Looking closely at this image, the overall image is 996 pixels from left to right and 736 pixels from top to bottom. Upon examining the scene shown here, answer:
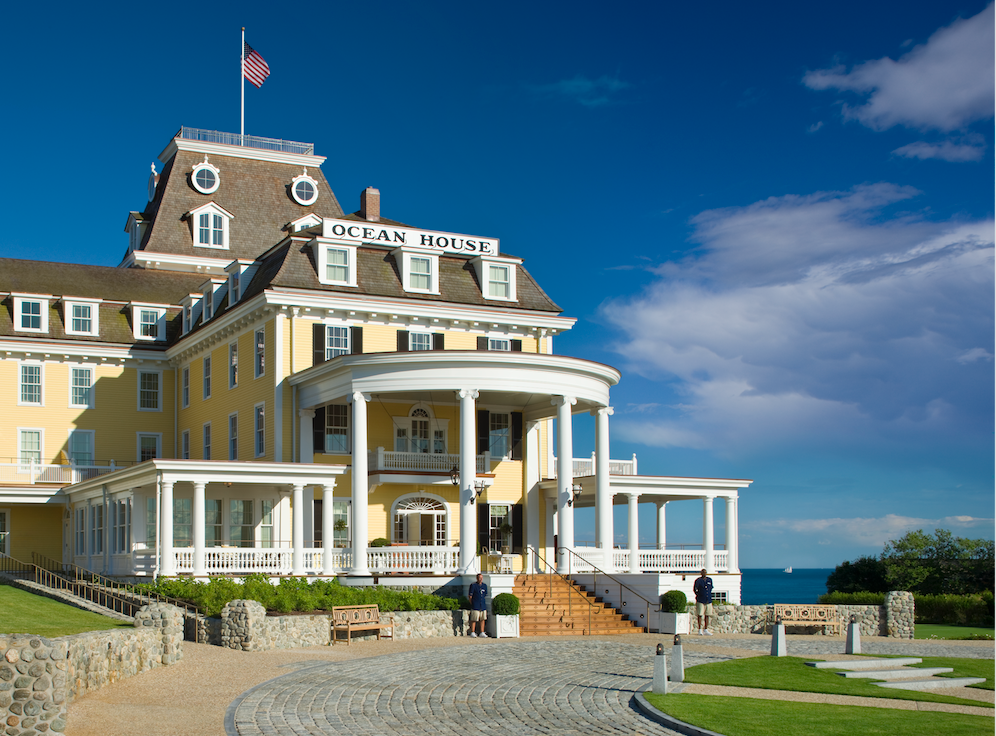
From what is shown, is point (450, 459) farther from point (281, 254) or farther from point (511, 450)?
point (281, 254)

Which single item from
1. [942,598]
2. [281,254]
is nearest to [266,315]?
[281,254]

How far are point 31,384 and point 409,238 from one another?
16449 millimetres

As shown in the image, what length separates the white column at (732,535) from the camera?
3709 cm

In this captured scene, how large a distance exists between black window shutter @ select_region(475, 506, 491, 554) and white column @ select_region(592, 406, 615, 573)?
494 centimetres

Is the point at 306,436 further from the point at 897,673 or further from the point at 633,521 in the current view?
the point at 897,673

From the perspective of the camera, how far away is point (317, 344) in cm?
3709

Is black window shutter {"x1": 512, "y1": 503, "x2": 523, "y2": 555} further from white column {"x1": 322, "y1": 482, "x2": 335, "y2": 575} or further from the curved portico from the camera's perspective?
white column {"x1": 322, "y1": 482, "x2": 335, "y2": 575}

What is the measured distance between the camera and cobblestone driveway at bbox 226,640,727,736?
15.1 meters

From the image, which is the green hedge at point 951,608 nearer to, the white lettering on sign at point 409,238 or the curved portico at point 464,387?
the curved portico at point 464,387

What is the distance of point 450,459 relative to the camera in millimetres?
37344

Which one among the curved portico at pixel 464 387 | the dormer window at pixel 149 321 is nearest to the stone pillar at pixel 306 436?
the curved portico at pixel 464 387

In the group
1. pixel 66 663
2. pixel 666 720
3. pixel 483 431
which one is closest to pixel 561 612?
pixel 483 431

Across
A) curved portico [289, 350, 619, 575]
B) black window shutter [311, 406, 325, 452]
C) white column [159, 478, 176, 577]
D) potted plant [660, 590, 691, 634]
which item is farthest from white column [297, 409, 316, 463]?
potted plant [660, 590, 691, 634]

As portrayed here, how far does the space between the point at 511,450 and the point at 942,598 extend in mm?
17312
